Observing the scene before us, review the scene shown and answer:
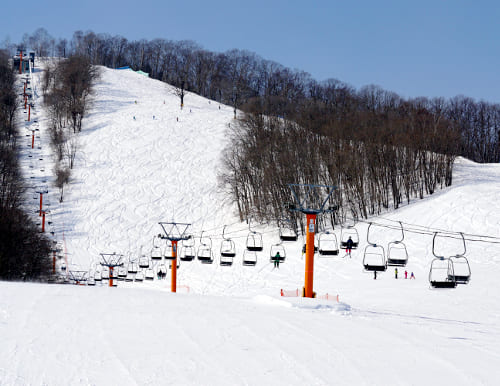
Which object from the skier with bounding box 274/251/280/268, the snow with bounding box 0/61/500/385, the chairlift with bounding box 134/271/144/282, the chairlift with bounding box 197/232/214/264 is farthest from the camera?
the chairlift with bounding box 134/271/144/282

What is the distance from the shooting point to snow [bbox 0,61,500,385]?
36.4ft

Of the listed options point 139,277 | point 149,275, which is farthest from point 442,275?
point 139,277

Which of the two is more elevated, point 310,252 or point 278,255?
point 310,252

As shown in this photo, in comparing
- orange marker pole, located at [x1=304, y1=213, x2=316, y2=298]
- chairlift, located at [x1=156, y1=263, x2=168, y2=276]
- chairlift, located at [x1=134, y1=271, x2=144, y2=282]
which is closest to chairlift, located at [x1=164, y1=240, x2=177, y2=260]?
chairlift, located at [x1=156, y1=263, x2=168, y2=276]

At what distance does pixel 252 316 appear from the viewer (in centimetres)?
1677

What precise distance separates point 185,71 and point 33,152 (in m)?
51.9

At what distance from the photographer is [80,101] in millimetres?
83562

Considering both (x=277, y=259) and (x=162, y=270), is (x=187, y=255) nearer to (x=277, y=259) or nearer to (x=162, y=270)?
(x=277, y=259)

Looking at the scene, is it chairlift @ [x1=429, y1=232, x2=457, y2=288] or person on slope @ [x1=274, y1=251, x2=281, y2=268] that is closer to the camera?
chairlift @ [x1=429, y1=232, x2=457, y2=288]

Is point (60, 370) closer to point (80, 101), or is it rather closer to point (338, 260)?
point (338, 260)

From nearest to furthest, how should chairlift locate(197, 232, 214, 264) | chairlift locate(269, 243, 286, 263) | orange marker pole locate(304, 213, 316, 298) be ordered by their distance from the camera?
1. orange marker pole locate(304, 213, 316, 298)
2. chairlift locate(197, 232, 214, 264)
3. chairlift locate(269, 243, 286, 263)

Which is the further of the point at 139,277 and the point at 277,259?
the point at 139,277

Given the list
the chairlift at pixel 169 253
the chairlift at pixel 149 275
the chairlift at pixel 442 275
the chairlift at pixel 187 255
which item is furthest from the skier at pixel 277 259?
the chairlift at pixel 149 275

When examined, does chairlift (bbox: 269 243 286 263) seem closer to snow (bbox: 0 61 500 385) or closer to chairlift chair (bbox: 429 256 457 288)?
snow (bbox: 0 61 500 385)
